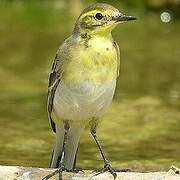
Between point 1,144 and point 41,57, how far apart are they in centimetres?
563

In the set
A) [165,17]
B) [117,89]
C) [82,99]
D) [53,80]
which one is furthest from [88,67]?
[165,17]

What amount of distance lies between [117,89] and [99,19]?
6.15 m

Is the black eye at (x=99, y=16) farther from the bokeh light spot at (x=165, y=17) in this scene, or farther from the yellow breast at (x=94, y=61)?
the bokeh light spot at (x=165, y=17)

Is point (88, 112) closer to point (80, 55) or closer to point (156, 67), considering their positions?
point (80, 55)

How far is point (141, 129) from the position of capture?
33.7ft

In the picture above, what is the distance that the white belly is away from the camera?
6375 mm

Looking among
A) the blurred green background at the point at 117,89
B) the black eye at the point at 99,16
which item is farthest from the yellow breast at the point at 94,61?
the blurred green background at the point at 117,89

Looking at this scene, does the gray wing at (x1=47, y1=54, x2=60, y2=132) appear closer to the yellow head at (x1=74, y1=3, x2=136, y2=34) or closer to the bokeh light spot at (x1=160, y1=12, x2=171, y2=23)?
the yellow head at (x1=74, y1=3, x2=136, y2=34)

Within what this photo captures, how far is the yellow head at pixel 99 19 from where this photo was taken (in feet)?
20.7

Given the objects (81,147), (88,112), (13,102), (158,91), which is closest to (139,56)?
(158,91)

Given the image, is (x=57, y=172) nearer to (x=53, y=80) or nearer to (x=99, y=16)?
(x=53, y=80)

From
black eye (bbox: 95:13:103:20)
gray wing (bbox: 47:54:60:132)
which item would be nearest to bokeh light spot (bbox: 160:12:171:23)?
gray wing (bbox: 47:54:60:132)

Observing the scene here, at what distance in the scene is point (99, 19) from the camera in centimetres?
638

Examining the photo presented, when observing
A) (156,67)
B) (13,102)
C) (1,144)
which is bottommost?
(1,144)
